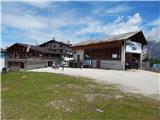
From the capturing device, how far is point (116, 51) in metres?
32.2

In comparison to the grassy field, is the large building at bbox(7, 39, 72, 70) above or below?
above

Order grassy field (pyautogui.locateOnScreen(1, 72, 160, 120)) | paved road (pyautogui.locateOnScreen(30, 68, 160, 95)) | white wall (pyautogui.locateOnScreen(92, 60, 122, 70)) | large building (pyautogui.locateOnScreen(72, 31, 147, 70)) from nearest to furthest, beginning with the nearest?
grassy field (pyautogui.locateOnScreen(1, 72, 160, 120)) → paved road (pyautogui.locateOnScreen(30, 68, 160, 95)) → large building (pyautogui.locateOnScreen(72, 31, 147, 70)) → white wall (pyautogui.locateOnScreen(92, 60, 122, 70))

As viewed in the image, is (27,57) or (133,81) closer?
(133,81)

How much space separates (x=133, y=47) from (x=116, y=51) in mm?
3173

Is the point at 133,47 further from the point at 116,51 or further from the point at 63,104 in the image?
the point at 63,104

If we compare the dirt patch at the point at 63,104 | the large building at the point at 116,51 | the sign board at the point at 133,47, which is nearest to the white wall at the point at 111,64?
the large building at the point at 116,51

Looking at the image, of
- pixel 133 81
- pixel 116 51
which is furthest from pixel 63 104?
pixel 116 51

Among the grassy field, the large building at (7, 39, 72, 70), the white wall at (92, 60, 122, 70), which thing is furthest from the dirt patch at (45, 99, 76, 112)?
the large building at (7, 39, 72, 70)

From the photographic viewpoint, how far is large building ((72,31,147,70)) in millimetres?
31102

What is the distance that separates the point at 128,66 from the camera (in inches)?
1259

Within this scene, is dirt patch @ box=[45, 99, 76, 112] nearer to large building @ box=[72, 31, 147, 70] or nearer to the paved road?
the paved road

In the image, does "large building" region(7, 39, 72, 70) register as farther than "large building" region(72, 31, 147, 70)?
Yes

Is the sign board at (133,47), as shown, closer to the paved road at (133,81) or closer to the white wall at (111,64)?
the white wall at (111,64)

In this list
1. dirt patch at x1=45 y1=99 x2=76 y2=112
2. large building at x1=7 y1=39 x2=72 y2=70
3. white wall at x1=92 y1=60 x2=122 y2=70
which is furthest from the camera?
large building at x1=7 y1=39 x2=72 y2=70
